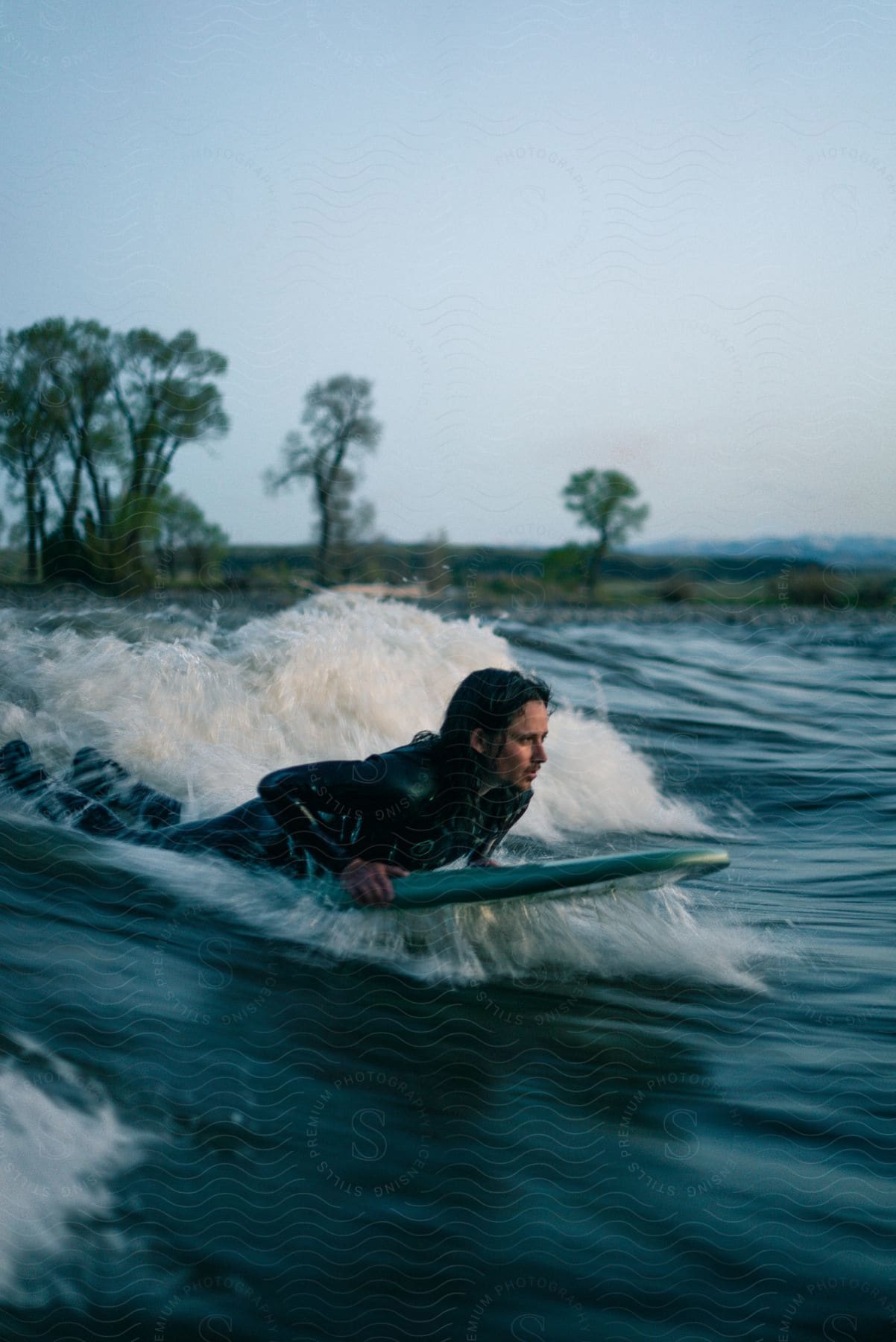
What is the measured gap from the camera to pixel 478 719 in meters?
3.31

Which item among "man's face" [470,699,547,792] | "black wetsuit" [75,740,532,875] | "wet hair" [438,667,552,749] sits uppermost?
"wet hair" [438,667,552,749]

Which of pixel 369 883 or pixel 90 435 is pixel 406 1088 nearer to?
pixel 369 883

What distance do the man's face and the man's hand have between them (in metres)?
0.44

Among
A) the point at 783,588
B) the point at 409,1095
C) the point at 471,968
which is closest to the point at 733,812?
the point at 783,588

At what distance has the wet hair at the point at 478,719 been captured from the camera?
130 inches

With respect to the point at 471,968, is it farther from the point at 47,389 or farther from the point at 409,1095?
the point at 47,389

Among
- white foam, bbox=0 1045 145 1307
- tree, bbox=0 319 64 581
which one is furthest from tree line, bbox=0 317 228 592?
white foam, bbox=0 1045 145 1307

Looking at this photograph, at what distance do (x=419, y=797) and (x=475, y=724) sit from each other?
0.30 m

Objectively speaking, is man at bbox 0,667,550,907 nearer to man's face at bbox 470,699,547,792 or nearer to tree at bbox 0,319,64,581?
man's face at bbox 470,699,547,792

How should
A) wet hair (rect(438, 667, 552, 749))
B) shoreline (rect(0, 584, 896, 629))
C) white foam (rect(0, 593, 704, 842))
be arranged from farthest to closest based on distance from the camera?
shoreline (rect(0, 584, 896, 629)) → white foam (rect(0, 593, 704, 842)) → wet hair (rect(438, 667, 552, 749))

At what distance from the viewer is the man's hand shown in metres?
3.20

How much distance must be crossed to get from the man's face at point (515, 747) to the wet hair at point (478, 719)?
0.05ft

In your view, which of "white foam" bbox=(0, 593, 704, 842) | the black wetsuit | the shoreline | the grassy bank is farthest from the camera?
the shoreline

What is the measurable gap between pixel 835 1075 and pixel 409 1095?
122cm
